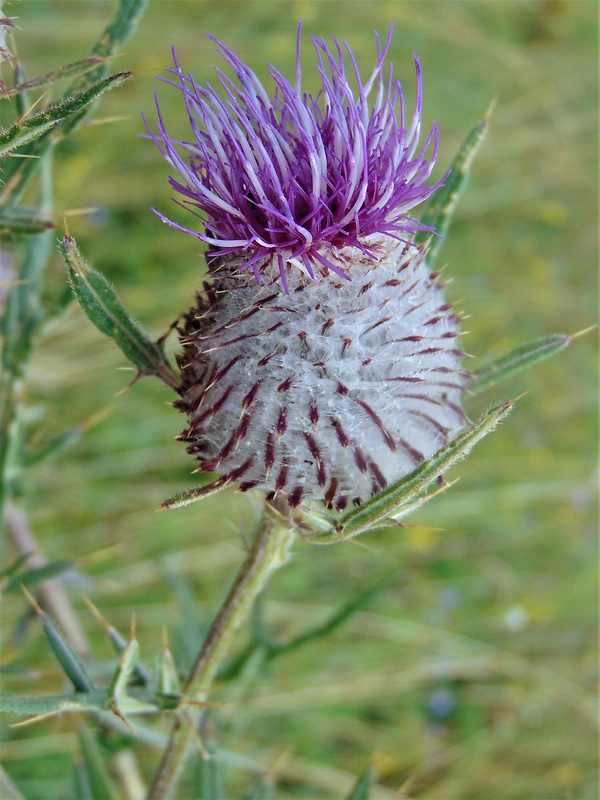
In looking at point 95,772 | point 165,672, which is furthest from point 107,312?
point 95,772

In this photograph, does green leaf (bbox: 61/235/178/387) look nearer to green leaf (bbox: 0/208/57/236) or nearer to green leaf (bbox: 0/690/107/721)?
green leaf (bbox: 0/208/57/236)

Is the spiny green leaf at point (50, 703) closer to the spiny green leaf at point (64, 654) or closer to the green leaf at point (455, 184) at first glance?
the spiny green leaf at point (64, 654)

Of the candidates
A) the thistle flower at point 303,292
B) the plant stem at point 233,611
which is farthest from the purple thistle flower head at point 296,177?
the plant stem at point 233,611

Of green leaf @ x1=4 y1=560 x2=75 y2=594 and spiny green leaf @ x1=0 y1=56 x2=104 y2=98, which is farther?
green leaf @ x1=4 y1=560 x2=75 y2=594

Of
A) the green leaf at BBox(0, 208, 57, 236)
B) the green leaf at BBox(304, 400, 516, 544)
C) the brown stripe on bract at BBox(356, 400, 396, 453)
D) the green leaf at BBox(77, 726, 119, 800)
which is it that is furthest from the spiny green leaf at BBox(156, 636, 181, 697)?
the green leaf at BBox(0, 208, 57, 236)

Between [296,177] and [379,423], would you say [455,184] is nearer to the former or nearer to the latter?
[296,177]

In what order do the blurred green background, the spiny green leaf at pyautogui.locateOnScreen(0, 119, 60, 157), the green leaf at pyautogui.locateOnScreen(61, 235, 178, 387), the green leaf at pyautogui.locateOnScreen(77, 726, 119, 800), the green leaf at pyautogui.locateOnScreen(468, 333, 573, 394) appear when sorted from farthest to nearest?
the blurred green background → the green leaf at pyautogui.locateOnScreen(77, 726, 119, 800) → the green leaf at pyautogui.locateOnScreen(468, 333, 573, 394) → the green leaf at pyautogui.locateOnScreen(61, 235, 178, 387) → the spiny green leaf at pyautogui.locateOnScreen(0, 119, 60, 157)
